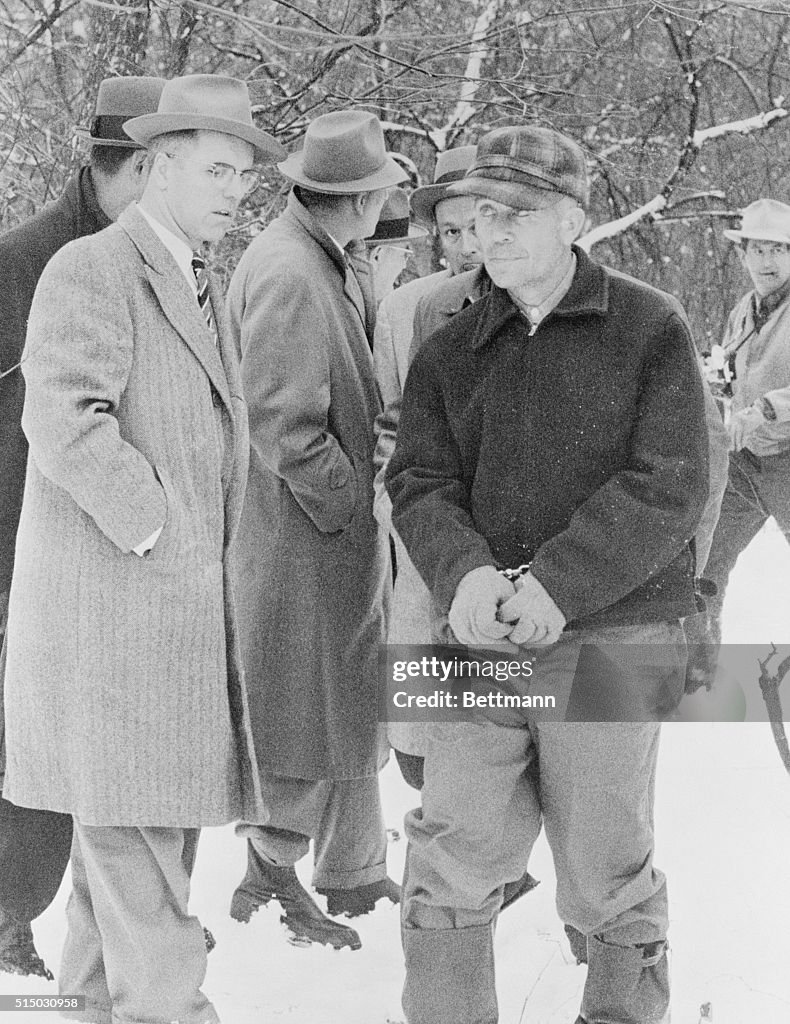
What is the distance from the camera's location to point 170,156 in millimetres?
1951

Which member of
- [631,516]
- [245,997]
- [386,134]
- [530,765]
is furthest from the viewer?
[386,134]

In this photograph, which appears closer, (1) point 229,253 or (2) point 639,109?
(2) point 639,109

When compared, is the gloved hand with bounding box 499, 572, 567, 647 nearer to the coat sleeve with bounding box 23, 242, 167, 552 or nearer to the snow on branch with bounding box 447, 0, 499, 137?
the coat sleeve with bounding box 23, 242, 167, 552

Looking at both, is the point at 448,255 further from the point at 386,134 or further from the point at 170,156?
the point at 170,156

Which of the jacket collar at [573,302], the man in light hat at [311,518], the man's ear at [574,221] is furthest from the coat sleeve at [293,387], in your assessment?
the man's ear at [574,221]

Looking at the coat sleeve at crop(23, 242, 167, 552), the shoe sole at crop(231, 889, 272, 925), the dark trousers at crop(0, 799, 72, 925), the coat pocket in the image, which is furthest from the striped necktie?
the shoe sole at crop(231, 889, 272, 925)

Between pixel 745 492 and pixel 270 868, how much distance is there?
122 cm

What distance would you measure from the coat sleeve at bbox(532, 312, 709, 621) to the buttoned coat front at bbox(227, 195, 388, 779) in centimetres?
70

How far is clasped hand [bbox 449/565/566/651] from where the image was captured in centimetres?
181

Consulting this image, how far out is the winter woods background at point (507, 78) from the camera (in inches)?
92.7

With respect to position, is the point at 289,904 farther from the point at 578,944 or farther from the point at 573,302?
the point at 573,302

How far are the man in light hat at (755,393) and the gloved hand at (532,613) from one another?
842mm

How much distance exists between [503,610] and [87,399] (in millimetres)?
644

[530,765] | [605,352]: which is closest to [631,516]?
[605,352]
